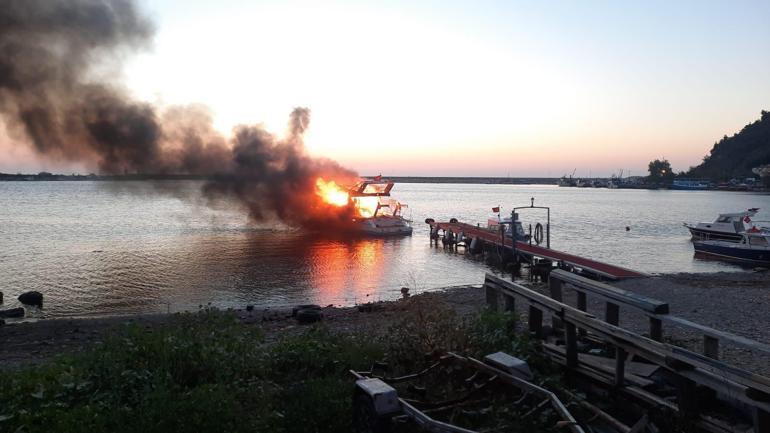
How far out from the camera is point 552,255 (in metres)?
30.4

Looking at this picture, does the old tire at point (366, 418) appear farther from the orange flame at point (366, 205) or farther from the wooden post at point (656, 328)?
the orange flame at point (366, 205)

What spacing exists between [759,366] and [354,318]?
10968 millimetres

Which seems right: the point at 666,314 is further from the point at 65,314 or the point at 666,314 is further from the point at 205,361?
the point at 65,314

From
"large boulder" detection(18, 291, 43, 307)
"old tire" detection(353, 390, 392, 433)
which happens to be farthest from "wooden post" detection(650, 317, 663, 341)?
"large boulder" detection(18, 291, 43, 307)

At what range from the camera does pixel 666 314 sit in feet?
22.6

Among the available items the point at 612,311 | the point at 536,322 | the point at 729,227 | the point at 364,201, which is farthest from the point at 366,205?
the point at 612,311

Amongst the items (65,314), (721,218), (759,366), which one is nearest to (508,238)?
(721,218)

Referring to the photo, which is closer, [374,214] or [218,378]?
[218,378]

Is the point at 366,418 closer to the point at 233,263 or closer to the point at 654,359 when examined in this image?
the point at 654,359

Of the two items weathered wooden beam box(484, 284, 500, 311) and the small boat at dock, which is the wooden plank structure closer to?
weathered wooden beam box(484, 284, 500, 311)

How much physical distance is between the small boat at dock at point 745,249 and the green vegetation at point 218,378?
33100mm

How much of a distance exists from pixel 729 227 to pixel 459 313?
33789 mm

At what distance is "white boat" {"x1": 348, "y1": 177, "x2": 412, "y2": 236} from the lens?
50.7m

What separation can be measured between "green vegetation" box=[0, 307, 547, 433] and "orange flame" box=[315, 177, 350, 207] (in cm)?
4398
